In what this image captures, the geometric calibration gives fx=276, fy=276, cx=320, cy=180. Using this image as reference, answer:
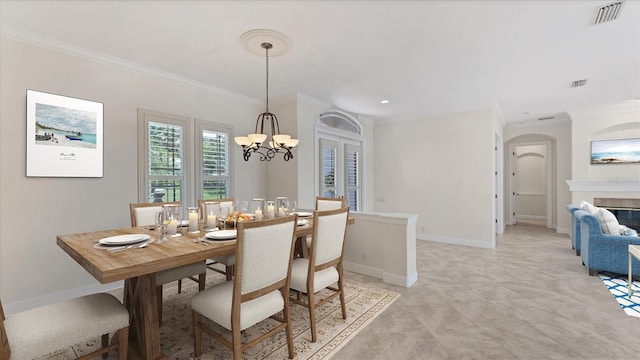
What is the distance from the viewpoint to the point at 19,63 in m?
2.66

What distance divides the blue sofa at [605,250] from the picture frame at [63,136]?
19.9 feet

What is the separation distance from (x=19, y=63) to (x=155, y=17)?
1.55m

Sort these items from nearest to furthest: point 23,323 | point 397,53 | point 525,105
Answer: point 23,323 → point 397,53 → point 525,105

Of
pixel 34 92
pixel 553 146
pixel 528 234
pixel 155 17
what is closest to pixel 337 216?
pixel 155 17

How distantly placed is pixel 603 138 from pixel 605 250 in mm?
3752

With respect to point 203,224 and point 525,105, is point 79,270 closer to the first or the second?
point 203,224

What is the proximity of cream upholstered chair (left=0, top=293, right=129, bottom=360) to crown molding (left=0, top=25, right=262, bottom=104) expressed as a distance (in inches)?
105

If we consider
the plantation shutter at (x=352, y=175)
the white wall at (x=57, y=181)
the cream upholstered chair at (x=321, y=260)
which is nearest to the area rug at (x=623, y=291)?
the cream upholstered chair at (x=321, y=260)

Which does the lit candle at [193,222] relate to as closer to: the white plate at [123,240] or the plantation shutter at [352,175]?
the white plate at [123,240]

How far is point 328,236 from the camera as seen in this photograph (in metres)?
2.27

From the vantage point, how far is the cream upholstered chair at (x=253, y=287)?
1613 mm

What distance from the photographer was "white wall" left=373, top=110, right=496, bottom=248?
5165mm

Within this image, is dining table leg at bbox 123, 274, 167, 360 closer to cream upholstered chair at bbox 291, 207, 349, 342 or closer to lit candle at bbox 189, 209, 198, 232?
lit candle at bbox 189, 209, 198, 232

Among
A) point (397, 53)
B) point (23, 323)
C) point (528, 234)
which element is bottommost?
point (528, 234)
